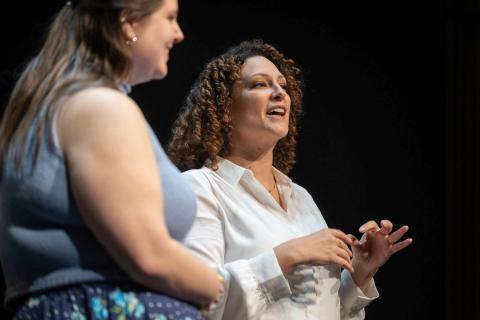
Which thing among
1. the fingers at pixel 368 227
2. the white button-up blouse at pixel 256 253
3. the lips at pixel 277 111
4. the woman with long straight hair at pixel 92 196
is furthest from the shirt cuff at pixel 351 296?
the woman with long straight hair at pixel 92 196

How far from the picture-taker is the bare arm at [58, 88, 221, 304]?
1104 mm

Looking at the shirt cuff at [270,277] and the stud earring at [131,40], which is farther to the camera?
the shirt cuff at [270,277]

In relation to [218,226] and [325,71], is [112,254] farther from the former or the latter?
[325,71]

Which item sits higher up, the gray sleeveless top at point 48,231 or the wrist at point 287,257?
the gray sleeveless top at point 48,231

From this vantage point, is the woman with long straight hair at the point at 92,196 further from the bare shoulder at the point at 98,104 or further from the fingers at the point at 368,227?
the fingers at the point at 368,227

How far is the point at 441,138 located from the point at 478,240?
0.38 meters

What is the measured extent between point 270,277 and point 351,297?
0.38 metres

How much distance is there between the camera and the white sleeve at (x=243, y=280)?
74.1 inches

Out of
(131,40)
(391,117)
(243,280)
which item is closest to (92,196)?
(131,40)

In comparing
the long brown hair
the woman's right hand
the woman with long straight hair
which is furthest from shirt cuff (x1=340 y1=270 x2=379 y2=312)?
the long brown hair

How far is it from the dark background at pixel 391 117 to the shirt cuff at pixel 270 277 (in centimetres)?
106

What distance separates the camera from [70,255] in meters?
1.16

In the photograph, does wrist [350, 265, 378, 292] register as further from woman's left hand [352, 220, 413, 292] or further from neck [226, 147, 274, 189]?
neck [226, 147, 274, 189]

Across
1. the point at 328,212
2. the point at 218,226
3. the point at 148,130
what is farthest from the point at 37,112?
the point at 328,212
